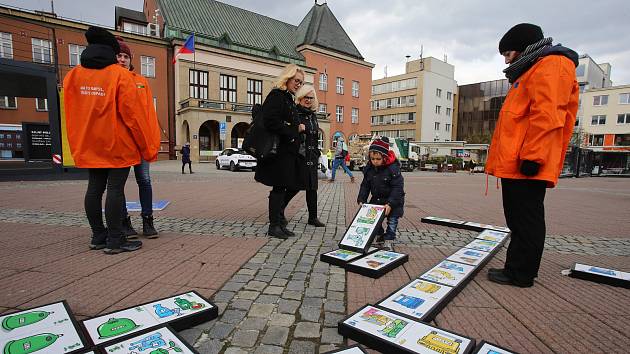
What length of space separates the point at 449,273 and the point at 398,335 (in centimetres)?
126

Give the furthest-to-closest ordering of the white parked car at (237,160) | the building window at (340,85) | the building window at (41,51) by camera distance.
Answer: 1. the building window at (340,85)
2. the building window at (41,51)
3. the white parked car at (237,160)

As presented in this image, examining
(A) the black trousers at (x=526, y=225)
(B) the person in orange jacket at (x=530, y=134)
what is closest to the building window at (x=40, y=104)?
(B) the person in orange jacket at (x=530, y=134)

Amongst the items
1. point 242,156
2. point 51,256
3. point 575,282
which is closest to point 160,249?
point 51,256

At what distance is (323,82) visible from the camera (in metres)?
44.2

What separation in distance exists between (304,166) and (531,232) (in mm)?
2580

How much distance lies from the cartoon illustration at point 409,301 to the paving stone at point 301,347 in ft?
2.33

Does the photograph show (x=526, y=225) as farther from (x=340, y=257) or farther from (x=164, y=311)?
(x=164, y=311)

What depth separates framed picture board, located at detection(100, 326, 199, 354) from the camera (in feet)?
5.33

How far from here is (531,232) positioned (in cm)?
267

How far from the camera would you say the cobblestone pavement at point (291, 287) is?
6.48 ft

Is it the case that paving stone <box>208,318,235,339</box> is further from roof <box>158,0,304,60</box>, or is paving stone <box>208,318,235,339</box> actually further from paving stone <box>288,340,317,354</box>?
roof <box>158,0,304,60</box>

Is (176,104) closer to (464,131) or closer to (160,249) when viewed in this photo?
(160,249)

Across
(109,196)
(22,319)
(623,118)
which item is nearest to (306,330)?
(22,319)

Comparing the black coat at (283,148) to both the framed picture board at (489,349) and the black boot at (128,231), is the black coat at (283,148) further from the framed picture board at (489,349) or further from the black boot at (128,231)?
the framed picture board at (489,349)
